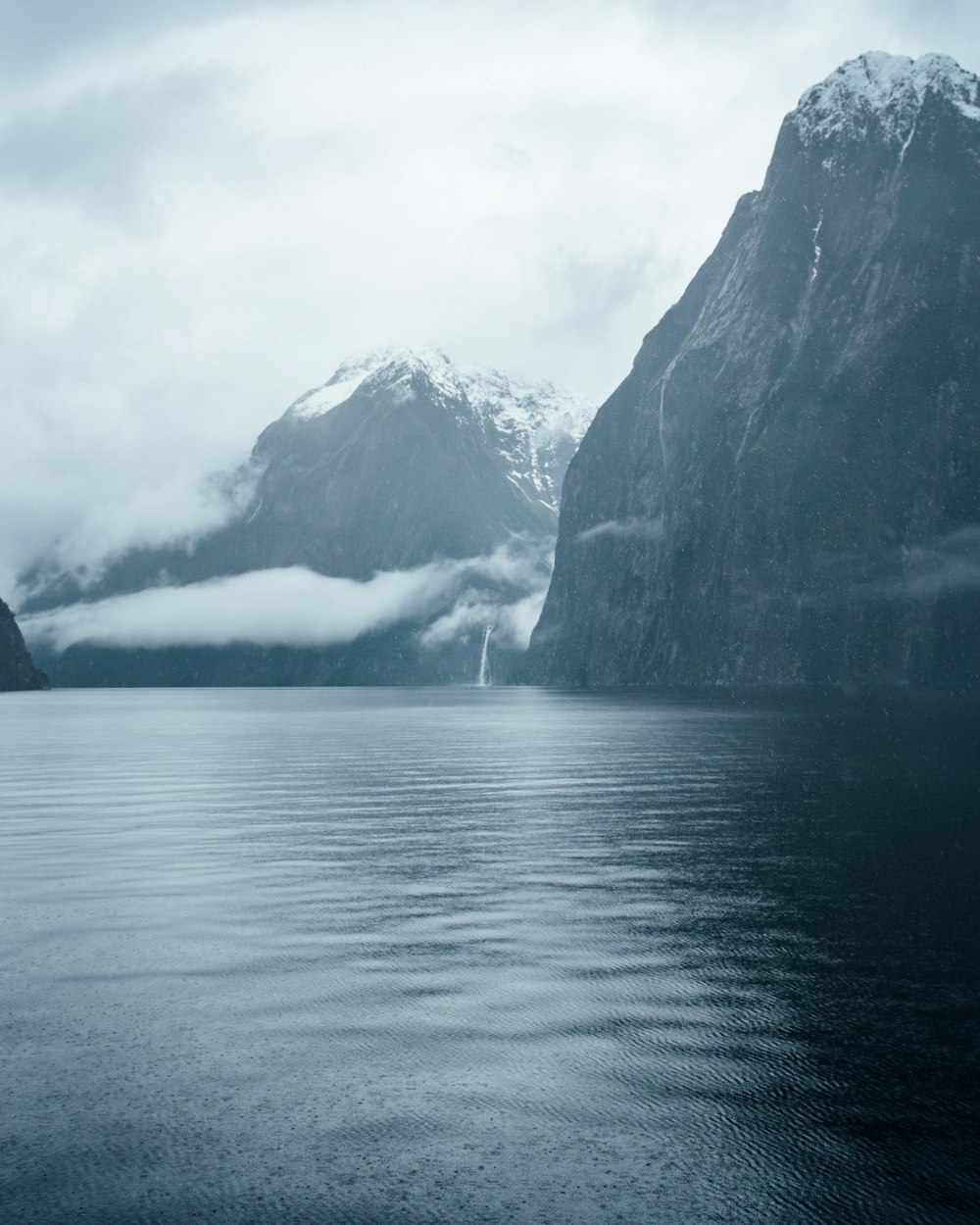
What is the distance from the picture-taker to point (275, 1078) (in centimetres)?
1200

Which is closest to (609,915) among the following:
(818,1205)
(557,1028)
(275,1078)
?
(557,1028)

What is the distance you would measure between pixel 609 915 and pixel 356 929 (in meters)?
4.75

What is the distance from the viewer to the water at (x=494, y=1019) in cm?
960

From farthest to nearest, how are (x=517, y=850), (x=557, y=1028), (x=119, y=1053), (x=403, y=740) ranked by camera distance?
(x=403, y=740)
(x=517, y=850)
(x=557, y=1028)
(x=119, y=1053)

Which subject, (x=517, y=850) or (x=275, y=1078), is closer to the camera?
(x=275, y=1078)

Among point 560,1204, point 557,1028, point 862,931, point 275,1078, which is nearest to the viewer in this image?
point 560,1204

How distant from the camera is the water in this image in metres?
9.60

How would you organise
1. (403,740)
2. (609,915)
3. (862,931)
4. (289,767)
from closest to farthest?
(862,931) < (609,915) < (289,767) < (403,740)

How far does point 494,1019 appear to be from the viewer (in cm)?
1413

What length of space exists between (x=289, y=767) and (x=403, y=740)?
2359 cm

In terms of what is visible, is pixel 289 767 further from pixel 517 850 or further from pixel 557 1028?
pixel 557 1028

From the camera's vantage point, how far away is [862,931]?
19312mm

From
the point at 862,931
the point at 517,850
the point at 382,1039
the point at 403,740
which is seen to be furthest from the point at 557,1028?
the point at 403,740

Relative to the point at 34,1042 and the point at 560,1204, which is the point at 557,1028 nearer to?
the point at 560,1204
